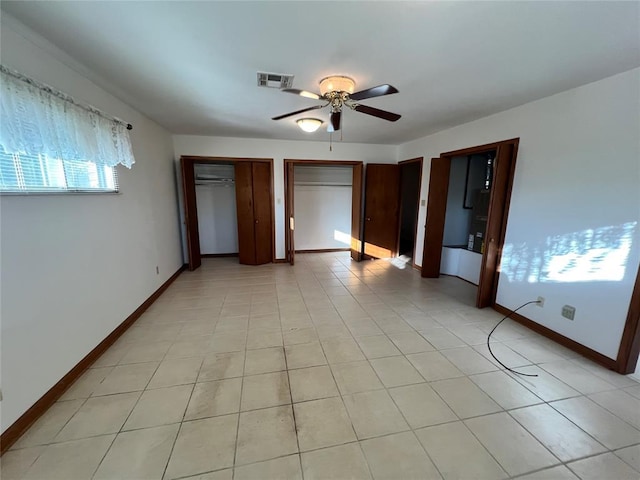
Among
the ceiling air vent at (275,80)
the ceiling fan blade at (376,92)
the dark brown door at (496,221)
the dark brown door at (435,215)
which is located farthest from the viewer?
the dark brown door at (435,215)

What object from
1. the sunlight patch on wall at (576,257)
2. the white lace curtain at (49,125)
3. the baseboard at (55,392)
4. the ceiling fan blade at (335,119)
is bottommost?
Answer: the baseboard at (55,392)

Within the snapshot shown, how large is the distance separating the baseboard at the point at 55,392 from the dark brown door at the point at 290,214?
2.67 metres

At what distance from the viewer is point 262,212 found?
4.86 metres

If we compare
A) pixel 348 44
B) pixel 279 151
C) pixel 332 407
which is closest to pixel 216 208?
pixel 279 151

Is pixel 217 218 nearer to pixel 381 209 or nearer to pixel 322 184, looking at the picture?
pixel 322 184

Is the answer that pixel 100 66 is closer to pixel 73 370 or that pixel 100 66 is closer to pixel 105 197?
pixel 105 197

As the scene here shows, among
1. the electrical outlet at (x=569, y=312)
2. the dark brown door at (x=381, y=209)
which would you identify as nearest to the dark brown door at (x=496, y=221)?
the electrical outlet at (x=569, y=312)

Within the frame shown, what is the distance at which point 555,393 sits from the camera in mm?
1829

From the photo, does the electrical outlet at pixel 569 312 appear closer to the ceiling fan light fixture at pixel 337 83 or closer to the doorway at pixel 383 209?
the doorway at pixel 383 209

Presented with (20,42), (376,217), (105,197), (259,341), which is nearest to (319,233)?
(376,217)

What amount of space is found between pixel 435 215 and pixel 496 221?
3.89 feet

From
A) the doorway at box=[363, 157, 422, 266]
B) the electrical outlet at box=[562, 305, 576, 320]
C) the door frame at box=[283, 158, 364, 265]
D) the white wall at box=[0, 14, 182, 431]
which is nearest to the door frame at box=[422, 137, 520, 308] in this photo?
the electrical outlet at box=[562, 305, 576, 320]

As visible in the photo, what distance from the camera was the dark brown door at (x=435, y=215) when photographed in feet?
13.1

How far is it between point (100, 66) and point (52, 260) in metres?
1.52
